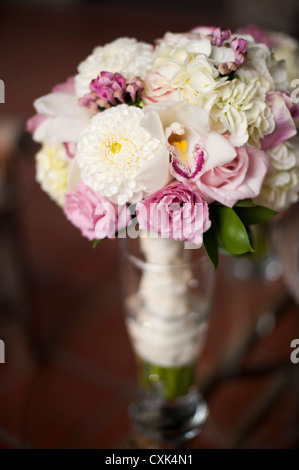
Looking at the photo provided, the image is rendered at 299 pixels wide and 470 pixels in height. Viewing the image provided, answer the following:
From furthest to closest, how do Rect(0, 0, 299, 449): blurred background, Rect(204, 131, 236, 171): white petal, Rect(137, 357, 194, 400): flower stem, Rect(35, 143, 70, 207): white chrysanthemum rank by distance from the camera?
Rect(0, 0, 299, 449): blurred background, Rect(137, 357, 194, 400): flower stem, Rect(35, 143, 70, 207): white chrysanthemum, Rect(204, 131, 236, 171): white petal

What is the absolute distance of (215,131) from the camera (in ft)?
1.77

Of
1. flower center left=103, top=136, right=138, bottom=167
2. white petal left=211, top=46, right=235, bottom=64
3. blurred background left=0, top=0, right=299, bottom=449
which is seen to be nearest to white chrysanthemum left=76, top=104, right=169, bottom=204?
flower center left=103, top=136, right=138, bottom=167

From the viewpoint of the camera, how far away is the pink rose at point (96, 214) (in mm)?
555

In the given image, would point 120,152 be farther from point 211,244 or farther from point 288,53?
point 288,53

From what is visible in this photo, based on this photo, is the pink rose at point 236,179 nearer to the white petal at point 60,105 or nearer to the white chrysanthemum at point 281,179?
the white chrysanthemum at point 281,179

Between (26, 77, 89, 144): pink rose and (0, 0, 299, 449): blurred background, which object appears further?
(0, 0, 299, 449): blurred background

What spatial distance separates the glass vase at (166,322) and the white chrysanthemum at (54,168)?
0.12m

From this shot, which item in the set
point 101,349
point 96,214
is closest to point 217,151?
point 96,214

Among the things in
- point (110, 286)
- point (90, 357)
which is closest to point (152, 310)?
point (90, 357)

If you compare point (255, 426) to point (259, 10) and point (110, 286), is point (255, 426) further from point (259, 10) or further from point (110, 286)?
point (259, 10)

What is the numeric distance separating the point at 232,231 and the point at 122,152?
0.50 feet

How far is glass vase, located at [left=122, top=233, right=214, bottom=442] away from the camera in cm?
69

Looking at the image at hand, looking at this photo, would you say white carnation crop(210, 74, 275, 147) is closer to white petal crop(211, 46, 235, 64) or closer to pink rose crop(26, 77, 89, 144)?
white petal crop(211, 46, 235, 64)

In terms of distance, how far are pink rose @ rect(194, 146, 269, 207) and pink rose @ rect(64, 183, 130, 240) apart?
9cm
